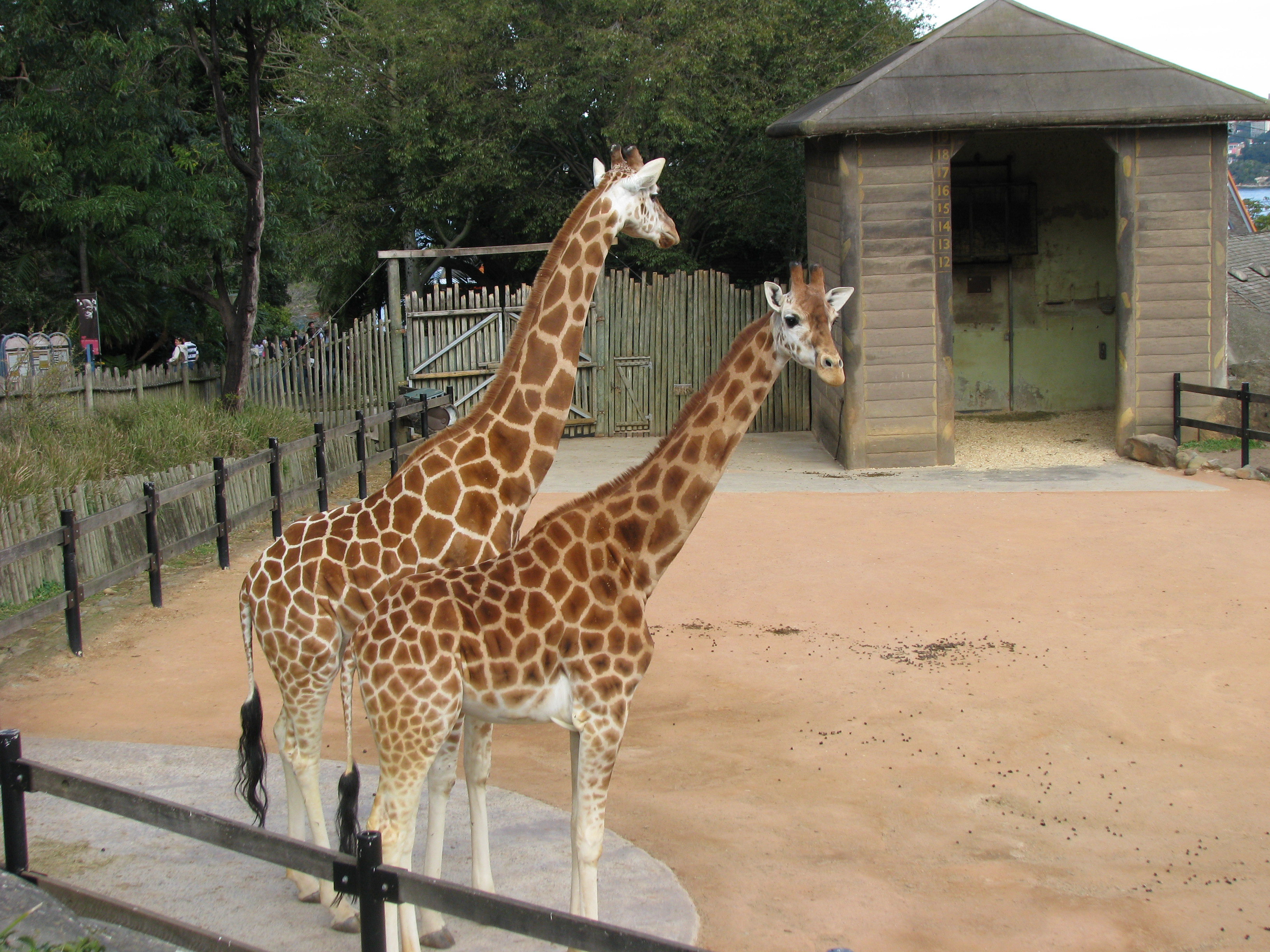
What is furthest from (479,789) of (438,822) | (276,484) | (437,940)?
(276,484)

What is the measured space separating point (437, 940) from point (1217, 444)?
12.6 meters

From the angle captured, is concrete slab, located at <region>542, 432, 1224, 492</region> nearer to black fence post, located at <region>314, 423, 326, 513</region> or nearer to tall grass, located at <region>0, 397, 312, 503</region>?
black fence post, located at <region>314, 423, 326, 513</region>

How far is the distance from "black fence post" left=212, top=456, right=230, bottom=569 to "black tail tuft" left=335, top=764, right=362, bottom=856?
6466 mm

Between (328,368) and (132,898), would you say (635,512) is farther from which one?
(328,368)

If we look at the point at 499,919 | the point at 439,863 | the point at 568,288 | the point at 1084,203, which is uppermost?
the point at 1084,203

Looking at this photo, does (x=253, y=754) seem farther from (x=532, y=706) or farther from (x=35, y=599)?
(x=35, y=599)

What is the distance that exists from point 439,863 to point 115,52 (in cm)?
1225

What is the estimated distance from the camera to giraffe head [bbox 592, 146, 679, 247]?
595 cm

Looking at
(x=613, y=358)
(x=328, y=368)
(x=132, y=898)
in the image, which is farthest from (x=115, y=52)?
(x=132, y=898)

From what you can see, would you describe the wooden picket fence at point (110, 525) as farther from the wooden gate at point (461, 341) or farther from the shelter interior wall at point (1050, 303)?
the shelter interior wall at point (1050, 303)

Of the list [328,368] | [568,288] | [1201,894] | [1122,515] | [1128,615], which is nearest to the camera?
[1201,894]

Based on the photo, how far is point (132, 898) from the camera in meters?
4.89

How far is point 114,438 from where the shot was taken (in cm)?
1171

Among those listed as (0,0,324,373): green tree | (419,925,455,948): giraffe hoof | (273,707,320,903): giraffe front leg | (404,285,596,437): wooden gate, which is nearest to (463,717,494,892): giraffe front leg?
(419,925,455,948): giraffe hoof
